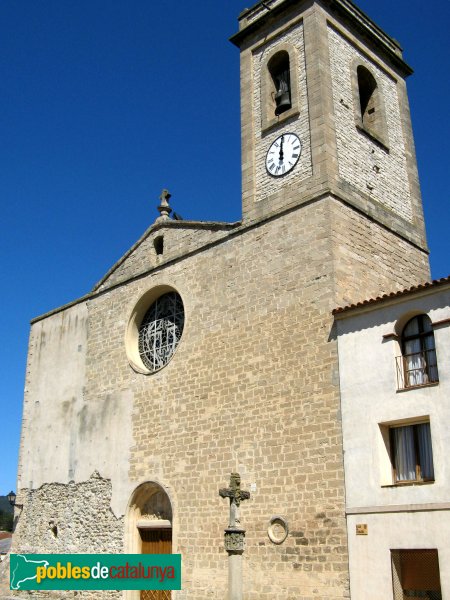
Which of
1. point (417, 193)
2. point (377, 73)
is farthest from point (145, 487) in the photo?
point (377, 73)

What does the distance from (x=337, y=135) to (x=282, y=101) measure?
1711mm

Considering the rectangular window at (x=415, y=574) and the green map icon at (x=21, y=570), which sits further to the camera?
the green map icon at (x=21, y=570)

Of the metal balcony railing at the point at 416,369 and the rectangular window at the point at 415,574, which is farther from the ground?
the metal balcony railing at the point at 416,369

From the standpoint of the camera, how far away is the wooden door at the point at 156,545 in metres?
14.1

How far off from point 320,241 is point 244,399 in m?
3.34

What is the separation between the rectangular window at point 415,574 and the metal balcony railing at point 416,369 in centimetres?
244

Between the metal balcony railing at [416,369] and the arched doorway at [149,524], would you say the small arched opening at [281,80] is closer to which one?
the metal balcony railing at [416,369]

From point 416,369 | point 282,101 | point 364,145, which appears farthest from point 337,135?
point 416,369

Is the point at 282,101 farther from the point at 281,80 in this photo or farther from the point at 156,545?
the point at 156,545

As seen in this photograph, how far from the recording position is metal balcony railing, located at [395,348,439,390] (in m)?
10.5

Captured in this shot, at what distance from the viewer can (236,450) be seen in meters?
12.9

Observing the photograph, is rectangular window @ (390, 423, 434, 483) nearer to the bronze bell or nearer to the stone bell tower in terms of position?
the stone bell tower

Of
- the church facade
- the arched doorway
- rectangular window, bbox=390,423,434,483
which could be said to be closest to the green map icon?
the church facade

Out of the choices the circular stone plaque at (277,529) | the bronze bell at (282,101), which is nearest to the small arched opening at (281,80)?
the bronze bell at (282,101)
